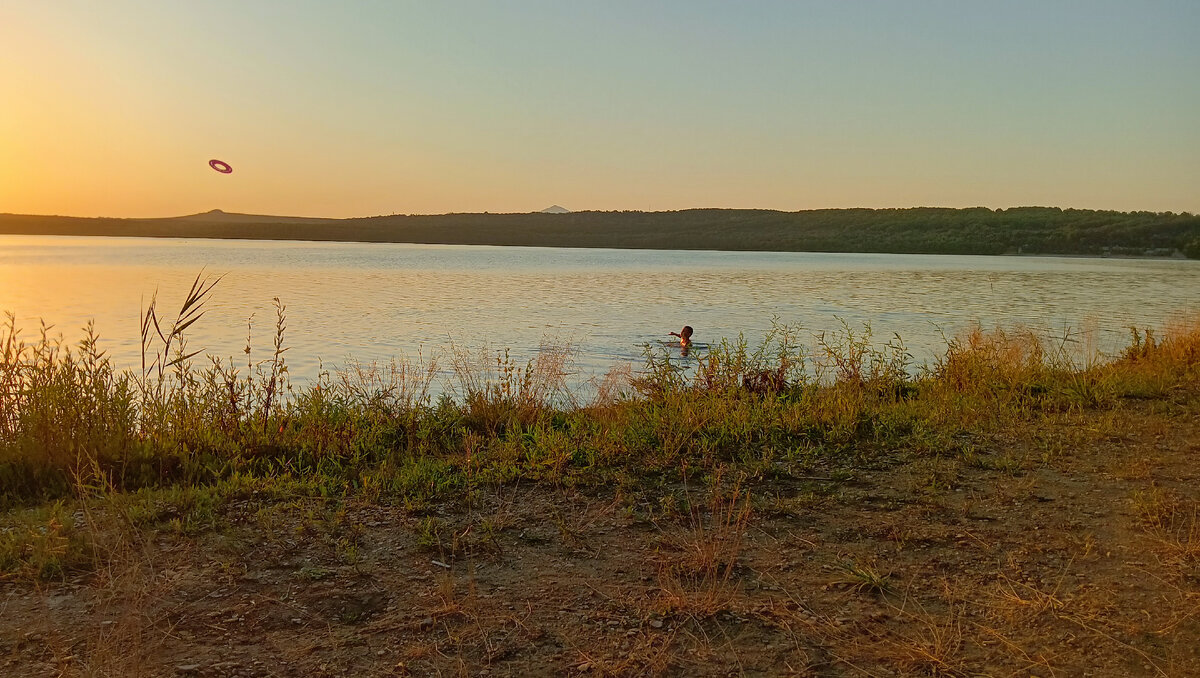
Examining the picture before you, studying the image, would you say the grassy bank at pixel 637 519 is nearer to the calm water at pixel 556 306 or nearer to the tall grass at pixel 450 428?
the tall grass at pixel 450 428

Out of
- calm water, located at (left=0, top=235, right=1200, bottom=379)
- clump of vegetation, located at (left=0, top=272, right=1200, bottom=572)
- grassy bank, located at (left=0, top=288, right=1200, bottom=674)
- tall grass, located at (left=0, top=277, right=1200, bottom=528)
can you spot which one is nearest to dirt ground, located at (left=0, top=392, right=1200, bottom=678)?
grassy bank, located at (left=0, top=288, right=1200, bottom=674)

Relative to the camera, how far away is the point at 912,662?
3.16 meters

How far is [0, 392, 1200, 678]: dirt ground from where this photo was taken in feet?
10.5

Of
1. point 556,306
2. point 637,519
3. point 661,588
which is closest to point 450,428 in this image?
point 637,519

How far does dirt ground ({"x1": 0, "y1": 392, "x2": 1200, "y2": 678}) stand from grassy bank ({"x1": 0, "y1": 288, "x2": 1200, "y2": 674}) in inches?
0.7

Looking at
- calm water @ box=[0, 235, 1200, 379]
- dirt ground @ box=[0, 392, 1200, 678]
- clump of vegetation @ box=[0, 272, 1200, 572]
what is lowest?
calm water @ box=[0, 235, 1200, 379]

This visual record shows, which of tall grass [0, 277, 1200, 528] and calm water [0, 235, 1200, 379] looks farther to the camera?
calm water [0, 235, 1200, 379]

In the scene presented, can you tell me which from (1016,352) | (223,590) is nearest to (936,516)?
(223,590)

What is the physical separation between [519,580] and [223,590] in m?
1.33

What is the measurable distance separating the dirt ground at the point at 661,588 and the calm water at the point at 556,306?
781 cm

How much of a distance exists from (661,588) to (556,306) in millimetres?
20039

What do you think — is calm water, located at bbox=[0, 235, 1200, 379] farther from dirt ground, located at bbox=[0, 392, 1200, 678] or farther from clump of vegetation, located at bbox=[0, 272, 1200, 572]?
dirt ground, located at bbox=[0, 392, 1200, 678]

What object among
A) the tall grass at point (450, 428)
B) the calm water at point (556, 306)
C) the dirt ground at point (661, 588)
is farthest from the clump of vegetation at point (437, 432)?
the calm water at point (556, 306)

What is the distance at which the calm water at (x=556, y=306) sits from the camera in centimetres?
1579
